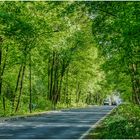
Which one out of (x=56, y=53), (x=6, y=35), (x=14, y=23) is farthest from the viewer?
(x=56, y=53)

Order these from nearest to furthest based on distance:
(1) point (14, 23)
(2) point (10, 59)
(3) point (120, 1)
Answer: (3) point (120, 1), (1) point (14, 23), (2) point (10, 59)

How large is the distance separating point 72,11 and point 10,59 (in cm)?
2561

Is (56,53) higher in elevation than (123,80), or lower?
higher

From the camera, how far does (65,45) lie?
185ft

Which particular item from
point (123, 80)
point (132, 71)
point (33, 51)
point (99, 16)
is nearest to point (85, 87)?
point (123, 80)

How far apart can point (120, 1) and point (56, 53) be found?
46245 mm

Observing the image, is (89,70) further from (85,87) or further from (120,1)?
(120,1)

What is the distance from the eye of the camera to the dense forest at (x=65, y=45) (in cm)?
2308

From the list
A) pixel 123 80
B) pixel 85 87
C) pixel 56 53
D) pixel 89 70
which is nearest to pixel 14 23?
pixel 123 80

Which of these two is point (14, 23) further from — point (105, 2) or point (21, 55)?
point (105, 2)

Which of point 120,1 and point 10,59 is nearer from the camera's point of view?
point 120,1

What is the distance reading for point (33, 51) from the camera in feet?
157

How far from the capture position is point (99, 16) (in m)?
25.1

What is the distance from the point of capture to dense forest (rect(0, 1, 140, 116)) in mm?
23078
